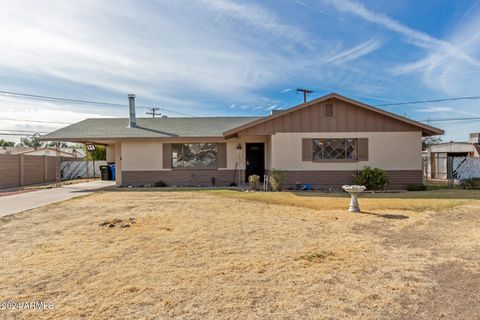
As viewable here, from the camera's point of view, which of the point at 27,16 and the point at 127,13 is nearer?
the point at 27,16

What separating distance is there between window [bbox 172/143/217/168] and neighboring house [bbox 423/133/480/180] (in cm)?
1533

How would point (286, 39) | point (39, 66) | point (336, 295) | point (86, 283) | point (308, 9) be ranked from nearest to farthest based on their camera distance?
point (336, 295) < point (86, 283) < point (308, 9) < point (286, 39) < point (39, 66)

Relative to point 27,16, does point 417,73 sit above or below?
above

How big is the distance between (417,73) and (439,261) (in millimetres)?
21780

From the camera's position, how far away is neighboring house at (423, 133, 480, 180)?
2253 cm

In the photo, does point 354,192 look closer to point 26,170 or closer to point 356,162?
point 356,162

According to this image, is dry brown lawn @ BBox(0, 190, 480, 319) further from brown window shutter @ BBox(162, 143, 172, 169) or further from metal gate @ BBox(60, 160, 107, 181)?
metal gate @ BBox(60, 160, 107, 181)

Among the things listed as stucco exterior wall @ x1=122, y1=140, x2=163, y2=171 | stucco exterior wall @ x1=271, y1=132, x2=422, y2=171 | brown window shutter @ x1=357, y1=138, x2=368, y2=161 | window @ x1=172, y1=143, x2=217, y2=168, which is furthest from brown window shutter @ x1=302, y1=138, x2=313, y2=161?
stucco exterior wall @ x1=122, y1=140, x2=163, y2=171

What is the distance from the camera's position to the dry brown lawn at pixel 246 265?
10.2 feet

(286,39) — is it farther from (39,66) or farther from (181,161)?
(39,66)

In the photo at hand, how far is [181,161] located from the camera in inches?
627

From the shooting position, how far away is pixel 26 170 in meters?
18.2

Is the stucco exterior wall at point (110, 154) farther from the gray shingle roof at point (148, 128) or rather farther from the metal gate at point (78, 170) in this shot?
the metal gate at point (78, 170)

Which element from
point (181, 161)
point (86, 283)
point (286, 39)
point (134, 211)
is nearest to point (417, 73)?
point (286, 39)
